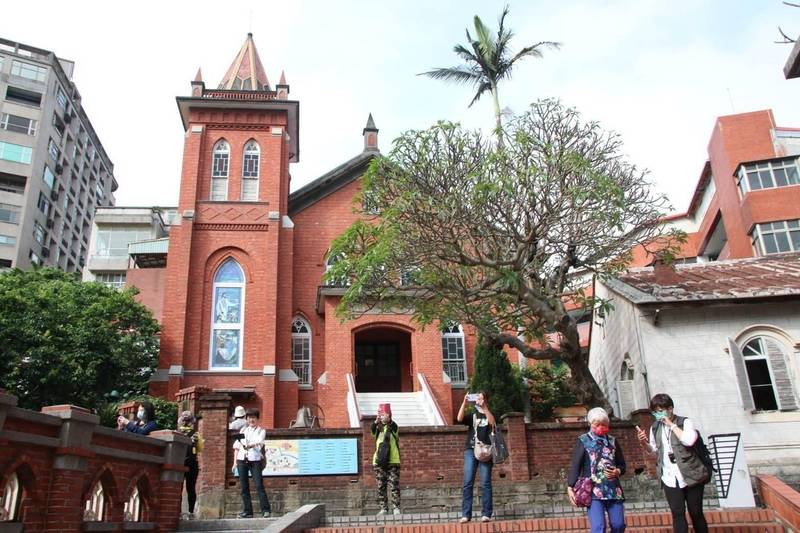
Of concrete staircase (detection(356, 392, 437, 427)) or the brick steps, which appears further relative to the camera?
concrete staircase (detection(356, 392, 437, 427))

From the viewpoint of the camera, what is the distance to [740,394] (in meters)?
14.7

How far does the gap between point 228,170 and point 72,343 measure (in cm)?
798

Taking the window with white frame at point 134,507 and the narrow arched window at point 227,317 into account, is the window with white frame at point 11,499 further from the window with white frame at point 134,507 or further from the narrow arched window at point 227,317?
the narrow arched window at point 227,317

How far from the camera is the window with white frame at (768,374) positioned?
14734 millimetres

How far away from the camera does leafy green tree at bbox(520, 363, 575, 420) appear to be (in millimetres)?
21250

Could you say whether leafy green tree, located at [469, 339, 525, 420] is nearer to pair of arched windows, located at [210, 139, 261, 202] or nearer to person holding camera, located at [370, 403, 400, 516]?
person holding camera, located at [370, 403, 400, 516]

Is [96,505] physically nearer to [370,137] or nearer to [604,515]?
[604,515]

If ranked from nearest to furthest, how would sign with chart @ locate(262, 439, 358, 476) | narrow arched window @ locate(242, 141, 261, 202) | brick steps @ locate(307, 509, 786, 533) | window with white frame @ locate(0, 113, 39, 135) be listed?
brick steps @ locate(307, 509, 786, 533), sign with chart @ locate(262, 439, 358, 476), narrow arched window @ locate(242, 141, 261, 202), window with white frame @ locate(0, 113, 39, 135)

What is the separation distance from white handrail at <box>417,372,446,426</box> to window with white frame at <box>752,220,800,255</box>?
15.4 metres

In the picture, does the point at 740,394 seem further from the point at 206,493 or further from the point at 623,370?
the point at 206,493

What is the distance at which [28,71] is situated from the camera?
2000 inches

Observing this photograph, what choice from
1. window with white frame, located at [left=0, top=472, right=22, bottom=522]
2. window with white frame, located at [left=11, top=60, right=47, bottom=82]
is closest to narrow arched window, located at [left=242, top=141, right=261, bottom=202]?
window with white frame, located at [left=0, top=472, right=22, bottom=522]

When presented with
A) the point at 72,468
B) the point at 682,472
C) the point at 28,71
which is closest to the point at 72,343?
the point at 72,468

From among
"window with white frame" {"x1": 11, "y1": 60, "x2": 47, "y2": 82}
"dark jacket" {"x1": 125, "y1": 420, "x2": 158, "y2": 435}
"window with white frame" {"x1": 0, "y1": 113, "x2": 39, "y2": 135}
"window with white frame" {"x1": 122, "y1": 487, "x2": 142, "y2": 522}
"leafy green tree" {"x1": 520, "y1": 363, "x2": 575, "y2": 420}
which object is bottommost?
"window with white frame" {"x1": 122, "y1": 487, "x2": 142, "y2": 522}
